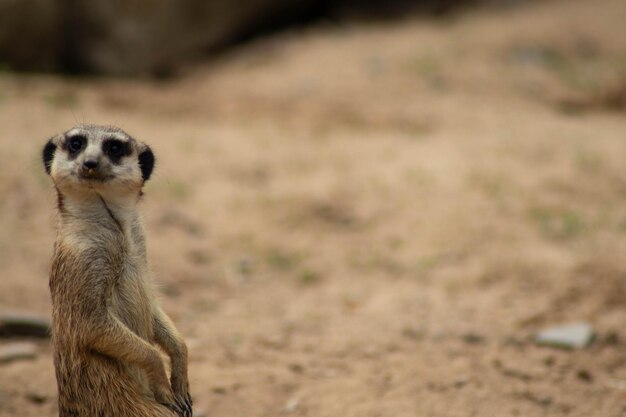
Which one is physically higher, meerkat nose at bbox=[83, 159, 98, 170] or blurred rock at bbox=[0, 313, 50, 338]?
meerkat nose at bbox=[83, 159, 98, 170]

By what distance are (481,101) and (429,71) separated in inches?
27.7

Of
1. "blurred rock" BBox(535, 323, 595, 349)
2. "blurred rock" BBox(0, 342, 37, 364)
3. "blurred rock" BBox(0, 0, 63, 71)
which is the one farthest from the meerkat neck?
"blurred rock" BBox(0, 0, 63, 71)

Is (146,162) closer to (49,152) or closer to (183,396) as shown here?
(49,152)

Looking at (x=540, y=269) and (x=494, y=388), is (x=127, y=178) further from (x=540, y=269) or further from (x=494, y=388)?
(x=540, y=269)

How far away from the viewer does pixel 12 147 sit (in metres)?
5.68

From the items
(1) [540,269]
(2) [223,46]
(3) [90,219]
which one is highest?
(2) [223,46]

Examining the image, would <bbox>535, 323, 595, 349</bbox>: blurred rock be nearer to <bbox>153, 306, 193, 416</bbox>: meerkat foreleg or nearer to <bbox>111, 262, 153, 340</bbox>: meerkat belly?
<bbox>153, 306, 193, 416</bbox>: meerkat foreleg

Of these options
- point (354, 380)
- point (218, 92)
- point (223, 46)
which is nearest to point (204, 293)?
point (354, 380)

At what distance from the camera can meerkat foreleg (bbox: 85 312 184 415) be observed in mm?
2547

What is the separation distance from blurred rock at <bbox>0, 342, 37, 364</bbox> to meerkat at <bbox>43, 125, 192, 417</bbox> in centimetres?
117

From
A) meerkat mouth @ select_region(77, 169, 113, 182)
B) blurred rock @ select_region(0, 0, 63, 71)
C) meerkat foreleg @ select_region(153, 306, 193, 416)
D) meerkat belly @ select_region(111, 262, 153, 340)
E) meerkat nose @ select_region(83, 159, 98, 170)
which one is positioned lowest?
meerkat foreleg @ select_region(153, 306, 193, 416)

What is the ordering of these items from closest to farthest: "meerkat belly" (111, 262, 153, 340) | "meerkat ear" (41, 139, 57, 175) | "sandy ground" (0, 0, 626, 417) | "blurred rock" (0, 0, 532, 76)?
"meerkat belly" (111, 262, 153, 340) < "meerkat ear" (41, 139, 57, 175) < "sandy ground" (0, 0, 626, 417) < "blurred rock" (0, 0, 532, 76)

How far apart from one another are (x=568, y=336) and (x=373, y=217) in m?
1.89

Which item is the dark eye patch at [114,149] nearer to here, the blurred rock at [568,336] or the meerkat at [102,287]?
the meerkat at [102,287]
